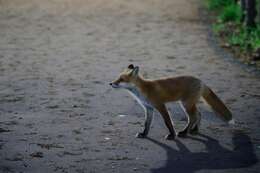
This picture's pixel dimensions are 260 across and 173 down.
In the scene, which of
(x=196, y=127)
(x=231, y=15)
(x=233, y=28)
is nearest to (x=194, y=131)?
(x=196, y=127)

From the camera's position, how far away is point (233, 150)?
880 cm

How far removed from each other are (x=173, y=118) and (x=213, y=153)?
6.02ft

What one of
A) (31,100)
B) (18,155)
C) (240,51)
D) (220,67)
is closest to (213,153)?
(18,155)

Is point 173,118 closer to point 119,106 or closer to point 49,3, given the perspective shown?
point 119,106

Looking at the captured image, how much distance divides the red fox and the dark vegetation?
482 centimetres

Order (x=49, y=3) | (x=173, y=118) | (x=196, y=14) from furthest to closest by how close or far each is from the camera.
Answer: (x=49, y=3) < (x=196, y=14) < (x=173, y=118)

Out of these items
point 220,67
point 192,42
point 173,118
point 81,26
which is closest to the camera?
point 173,118

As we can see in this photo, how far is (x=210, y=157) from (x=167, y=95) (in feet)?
4.40

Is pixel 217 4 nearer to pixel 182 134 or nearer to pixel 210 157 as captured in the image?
pixel 182 134

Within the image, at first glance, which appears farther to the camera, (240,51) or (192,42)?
(192,42)

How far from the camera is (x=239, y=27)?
736 inches

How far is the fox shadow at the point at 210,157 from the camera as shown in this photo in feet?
26.5

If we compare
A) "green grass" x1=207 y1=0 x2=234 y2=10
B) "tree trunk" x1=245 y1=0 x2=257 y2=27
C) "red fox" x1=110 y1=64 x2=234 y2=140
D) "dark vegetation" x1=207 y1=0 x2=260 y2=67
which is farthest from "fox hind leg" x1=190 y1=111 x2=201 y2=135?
"green grass" x1=207 y1=0 x2=234 y2=10

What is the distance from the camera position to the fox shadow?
318 inches
